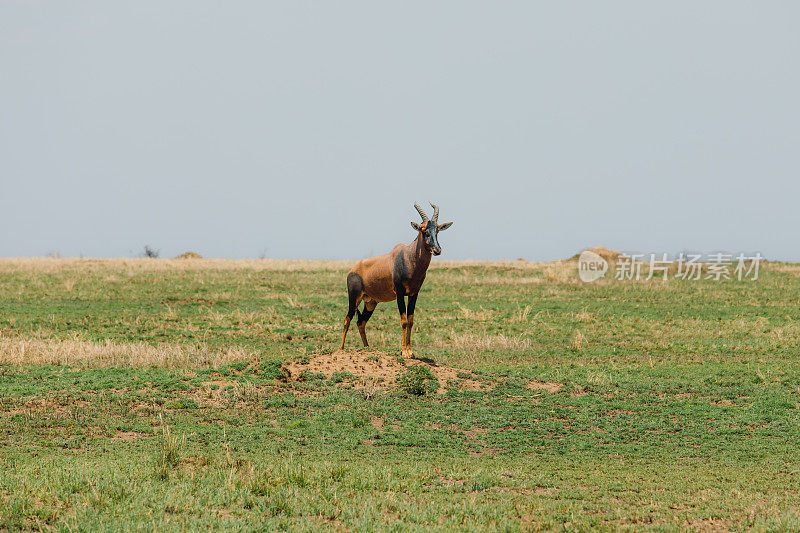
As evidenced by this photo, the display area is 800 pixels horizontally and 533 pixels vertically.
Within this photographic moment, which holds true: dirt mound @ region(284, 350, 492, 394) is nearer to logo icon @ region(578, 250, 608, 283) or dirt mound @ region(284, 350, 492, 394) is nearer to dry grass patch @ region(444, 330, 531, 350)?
dry grass patch @ region(444, 330, 531, 350)

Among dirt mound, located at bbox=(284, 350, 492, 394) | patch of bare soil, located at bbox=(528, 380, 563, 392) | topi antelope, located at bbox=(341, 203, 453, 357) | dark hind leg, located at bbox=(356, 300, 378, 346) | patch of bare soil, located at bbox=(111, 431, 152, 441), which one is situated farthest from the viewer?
dark hind leg, located at bbox=(356, 300, 378, 346)

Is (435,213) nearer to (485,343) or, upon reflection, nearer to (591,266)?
(485,343)

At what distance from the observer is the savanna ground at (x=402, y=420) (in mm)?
8203

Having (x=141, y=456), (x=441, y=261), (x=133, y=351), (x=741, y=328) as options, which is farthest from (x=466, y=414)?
(x=441, y=261)

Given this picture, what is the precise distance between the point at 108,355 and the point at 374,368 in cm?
702

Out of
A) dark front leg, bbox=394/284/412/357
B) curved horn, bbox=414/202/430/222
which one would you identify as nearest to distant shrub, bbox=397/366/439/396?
dark front leg, bbox=394/284/412/357

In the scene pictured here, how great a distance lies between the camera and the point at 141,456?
34.9 ft

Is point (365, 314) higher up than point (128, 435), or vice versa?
point (365, 314)

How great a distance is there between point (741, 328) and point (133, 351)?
19.4m

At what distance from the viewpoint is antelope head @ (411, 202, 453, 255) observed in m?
16.2

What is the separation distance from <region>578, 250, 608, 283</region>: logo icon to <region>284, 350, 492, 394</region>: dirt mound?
2407cm

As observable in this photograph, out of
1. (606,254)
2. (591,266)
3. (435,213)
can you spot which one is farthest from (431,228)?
(606,254)

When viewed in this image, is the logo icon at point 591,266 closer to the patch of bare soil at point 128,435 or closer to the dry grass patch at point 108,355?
the dry grass patch at point 108,355

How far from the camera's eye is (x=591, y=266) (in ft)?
153
